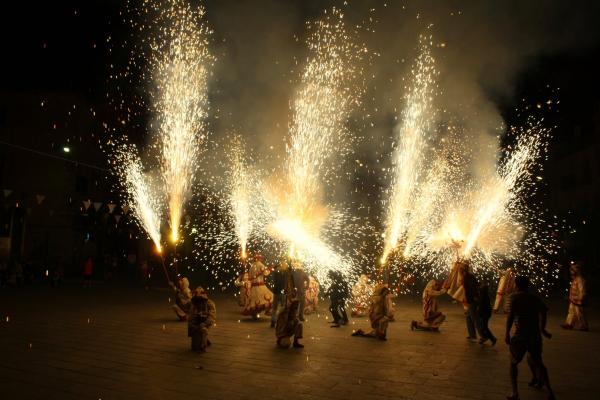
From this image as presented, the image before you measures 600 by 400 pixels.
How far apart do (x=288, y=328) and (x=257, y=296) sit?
415 centimetres

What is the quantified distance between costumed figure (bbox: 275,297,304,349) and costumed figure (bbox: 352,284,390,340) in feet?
5.90

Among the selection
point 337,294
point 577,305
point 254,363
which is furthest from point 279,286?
point 577,305

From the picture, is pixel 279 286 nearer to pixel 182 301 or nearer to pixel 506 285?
pixel 182 301

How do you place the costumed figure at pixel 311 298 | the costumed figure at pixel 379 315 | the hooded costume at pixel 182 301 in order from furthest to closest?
the costumed figure at pixel 311 298
the hooded costume at pixel 182 301
the costumed figure at pixel 379 315

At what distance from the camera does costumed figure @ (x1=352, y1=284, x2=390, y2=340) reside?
10.0 m

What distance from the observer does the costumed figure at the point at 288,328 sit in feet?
29.7

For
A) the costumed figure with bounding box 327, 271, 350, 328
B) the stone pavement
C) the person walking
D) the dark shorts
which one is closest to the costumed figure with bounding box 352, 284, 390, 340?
the stone pavement

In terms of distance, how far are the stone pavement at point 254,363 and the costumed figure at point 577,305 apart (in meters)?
0.38

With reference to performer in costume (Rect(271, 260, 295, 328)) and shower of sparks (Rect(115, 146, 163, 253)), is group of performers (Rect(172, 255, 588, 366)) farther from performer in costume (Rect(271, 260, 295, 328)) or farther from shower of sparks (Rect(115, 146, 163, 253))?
shower of sparks (Rect(115, 146, 163, 253))

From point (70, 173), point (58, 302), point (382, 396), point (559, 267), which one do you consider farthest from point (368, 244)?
point (382, 396)

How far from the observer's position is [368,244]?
3047 cm

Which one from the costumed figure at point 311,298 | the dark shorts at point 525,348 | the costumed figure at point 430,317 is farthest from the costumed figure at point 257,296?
the dark shorts at point 525,348

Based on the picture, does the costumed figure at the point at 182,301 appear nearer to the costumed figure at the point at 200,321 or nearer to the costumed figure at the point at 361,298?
the costumed figure at the point at 200,321

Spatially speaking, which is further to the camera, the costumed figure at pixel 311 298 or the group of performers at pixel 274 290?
the costumed figure at pixel 311 298
